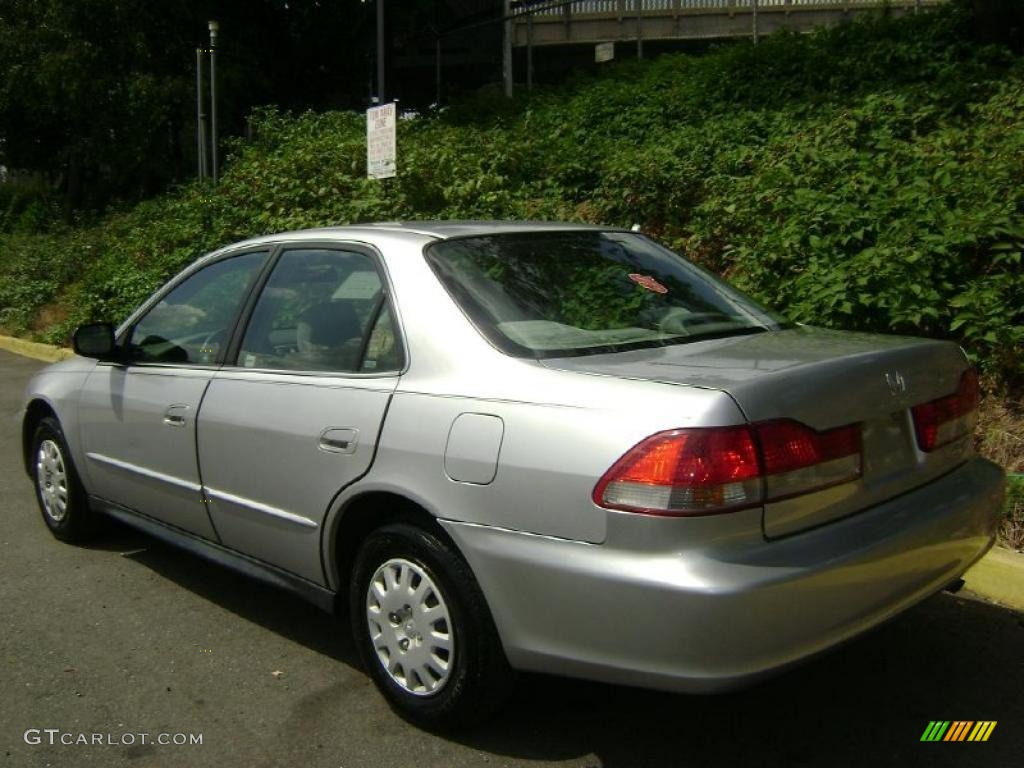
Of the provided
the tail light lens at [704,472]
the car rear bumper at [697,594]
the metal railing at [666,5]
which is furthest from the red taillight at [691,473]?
the metal railing at [666,5]

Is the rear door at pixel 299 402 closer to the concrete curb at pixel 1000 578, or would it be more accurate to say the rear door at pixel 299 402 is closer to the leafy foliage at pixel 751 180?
the concrete curb at pixel 1000 578

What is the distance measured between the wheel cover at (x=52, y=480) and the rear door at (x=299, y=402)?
1.63m

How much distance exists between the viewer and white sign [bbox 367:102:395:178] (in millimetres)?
8922

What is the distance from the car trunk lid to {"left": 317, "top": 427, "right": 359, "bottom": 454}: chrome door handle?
2.46 ft

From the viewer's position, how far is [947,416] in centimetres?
342

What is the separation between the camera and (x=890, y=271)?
6.01m

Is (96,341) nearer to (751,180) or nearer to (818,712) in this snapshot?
Result: (818,712)

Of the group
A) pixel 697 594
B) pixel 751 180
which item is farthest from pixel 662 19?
pixel 697 594

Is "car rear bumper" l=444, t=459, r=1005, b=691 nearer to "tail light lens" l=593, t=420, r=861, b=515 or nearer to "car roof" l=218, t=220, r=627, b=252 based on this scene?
"tail light lens" l=593, t=420, r=861, b=515

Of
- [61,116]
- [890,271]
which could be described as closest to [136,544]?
[890,271]

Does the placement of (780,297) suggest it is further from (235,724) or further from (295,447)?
(235,724)

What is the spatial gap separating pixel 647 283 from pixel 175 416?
2.00m

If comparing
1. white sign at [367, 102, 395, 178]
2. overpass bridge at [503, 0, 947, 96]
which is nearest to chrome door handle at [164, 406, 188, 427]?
white sign at [367, 102, 395, 178]

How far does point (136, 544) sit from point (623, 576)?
3.63 metres
